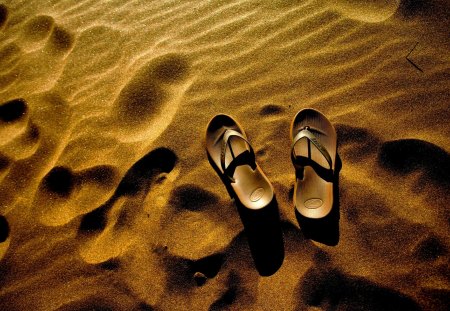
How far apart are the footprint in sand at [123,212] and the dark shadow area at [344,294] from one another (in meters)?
1.10

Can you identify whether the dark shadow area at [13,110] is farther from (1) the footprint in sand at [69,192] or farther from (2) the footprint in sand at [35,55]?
(1) the footprint in sand at [69,192]

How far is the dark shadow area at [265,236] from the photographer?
1555 mm

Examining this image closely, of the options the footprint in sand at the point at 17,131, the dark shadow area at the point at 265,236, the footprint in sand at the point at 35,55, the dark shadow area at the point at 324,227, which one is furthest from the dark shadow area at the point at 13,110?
the dark shadow area at the point at 324,227

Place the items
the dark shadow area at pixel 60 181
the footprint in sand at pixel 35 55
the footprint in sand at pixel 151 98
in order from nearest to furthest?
the dark shadow area at pixel 60 181, the footprint in sand at pixel 151 98, the footprint in sand at pixel 35 55

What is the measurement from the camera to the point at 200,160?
1865 millimetres

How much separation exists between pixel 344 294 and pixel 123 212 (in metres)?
1.44

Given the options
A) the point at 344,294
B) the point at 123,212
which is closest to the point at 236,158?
the point at 123,212

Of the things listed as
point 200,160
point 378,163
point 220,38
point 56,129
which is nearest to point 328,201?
point 378,163

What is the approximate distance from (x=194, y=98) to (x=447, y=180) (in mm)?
1764

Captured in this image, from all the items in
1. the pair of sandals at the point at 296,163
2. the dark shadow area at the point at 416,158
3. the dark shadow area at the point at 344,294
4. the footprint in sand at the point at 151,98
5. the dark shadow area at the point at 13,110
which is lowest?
the dark shadow area at the point at 344,294

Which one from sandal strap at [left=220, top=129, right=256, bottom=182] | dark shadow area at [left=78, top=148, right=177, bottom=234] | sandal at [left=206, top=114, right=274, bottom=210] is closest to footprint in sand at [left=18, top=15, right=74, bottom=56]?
dark shadow area at [left=78, top=148, right=177, bottom=234]

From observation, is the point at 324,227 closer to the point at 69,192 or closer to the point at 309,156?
the point at 309,156

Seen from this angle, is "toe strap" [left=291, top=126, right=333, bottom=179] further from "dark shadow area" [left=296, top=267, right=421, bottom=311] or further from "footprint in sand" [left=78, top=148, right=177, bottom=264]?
"footprint in sand" [left=78, top=148, right=177, bottom=264]

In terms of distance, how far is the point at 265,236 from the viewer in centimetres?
161
